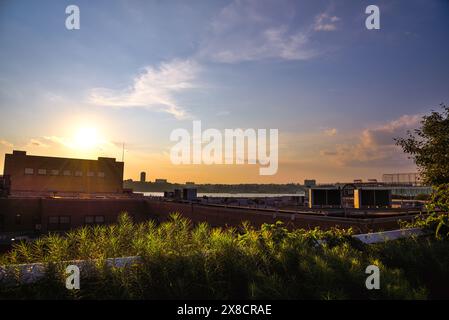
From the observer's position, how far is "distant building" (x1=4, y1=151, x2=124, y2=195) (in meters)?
60.0

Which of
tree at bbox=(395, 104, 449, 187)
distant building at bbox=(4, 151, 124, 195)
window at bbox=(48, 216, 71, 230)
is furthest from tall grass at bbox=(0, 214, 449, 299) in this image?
distant building at bbox=(4, 151, 124, 195)

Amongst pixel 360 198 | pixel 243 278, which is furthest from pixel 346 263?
pixel 360 198

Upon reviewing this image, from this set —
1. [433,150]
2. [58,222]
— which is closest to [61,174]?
[58,222]

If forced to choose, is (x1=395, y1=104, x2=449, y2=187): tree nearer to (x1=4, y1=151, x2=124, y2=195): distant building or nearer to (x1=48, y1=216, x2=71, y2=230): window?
(x1=48, y1=216, x2=71, y2=230): window

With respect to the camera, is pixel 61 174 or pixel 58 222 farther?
pixel 61 174

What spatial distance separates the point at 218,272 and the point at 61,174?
6575 centimetres

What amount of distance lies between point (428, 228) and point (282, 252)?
6935 millimetres

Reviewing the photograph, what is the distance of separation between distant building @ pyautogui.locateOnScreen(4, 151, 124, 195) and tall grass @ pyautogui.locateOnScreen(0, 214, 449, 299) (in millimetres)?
60452

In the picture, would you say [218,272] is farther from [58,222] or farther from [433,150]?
[58,222]

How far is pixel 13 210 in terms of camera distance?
36.4 m

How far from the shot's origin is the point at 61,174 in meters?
63.0
